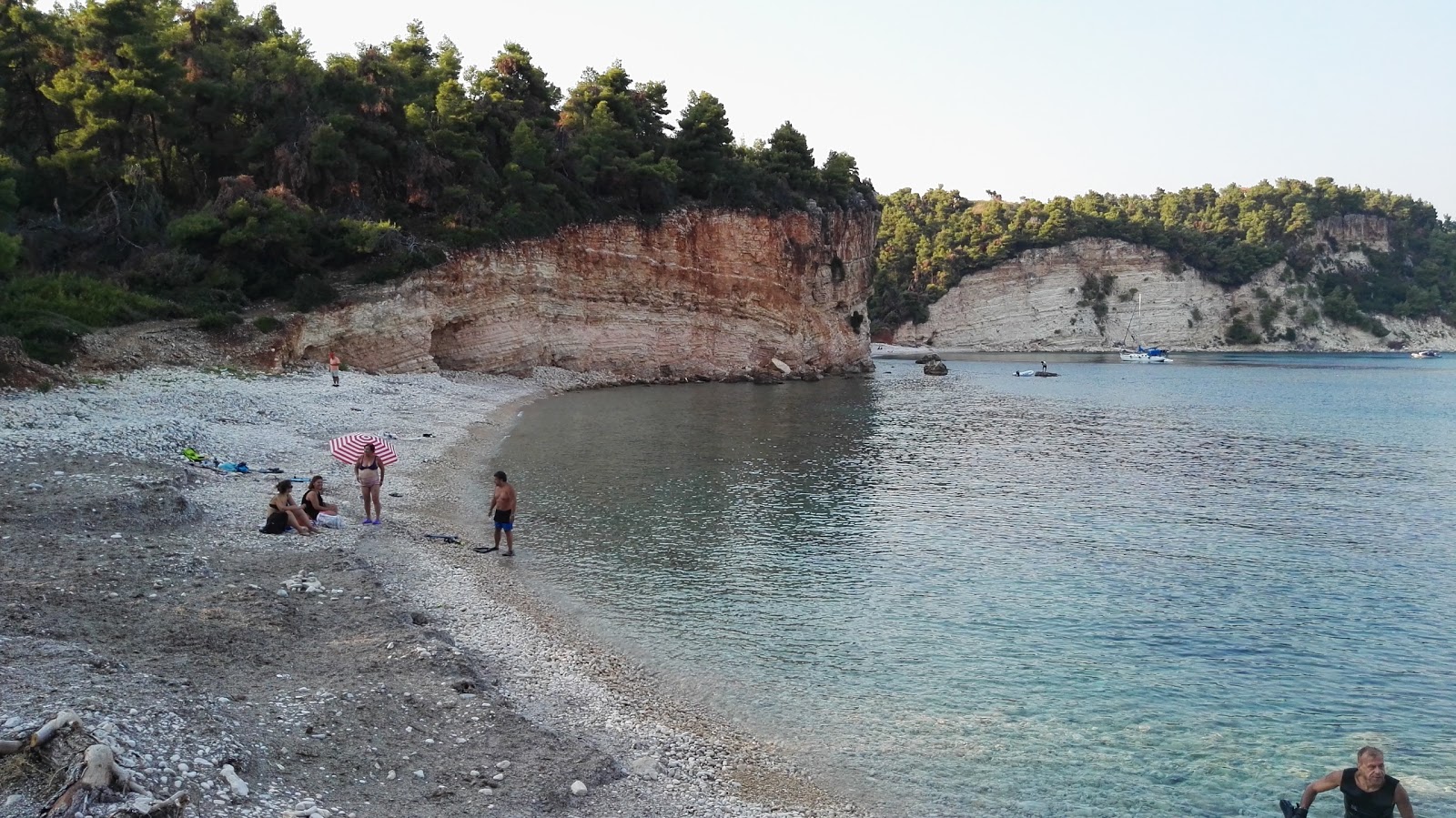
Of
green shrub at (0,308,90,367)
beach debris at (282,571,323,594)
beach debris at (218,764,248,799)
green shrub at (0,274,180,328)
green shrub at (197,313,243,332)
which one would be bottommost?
beach debris at (218,764,248,799)

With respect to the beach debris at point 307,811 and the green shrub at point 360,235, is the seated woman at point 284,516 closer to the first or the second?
the beach debris at point 307,811

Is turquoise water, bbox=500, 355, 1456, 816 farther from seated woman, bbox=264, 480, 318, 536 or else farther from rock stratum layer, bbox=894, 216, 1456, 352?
rock stratum layer, bbox=894, 216, 1456, 352

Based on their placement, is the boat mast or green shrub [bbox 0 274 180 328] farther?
the boat mast

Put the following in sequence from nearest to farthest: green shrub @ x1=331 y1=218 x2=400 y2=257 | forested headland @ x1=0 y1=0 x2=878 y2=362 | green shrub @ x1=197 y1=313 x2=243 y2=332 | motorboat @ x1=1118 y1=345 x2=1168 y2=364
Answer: green shrub @ x1=197 y1=313 x2=243 y2=332 → forested headland @ x1=0 y1=0 x2=878 y2=362 → green shrub @ x1=331 y1=218 x2=400 y2=257 → motorboat @ x1=1118 y1=345 x2=1168 y2=364

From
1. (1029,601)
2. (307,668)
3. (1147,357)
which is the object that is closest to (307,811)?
(307,668)

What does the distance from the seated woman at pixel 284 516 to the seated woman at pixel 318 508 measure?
41cm

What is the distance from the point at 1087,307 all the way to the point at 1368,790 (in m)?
128

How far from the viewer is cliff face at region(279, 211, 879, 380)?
44406 millimetres

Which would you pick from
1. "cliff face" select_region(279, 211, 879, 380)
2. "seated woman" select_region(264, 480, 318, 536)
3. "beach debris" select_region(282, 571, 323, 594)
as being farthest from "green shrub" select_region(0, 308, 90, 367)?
"beach debris" select_region(282, 571, 323, 594)

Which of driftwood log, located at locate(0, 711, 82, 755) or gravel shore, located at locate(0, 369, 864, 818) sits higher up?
driftwood log, located at locate(0, 711, 82, 755)

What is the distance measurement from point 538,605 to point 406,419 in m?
19.7

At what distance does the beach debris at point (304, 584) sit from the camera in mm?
12703

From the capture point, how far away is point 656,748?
9.71 metres

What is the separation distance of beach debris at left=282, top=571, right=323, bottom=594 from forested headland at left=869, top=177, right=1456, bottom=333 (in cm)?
12022
